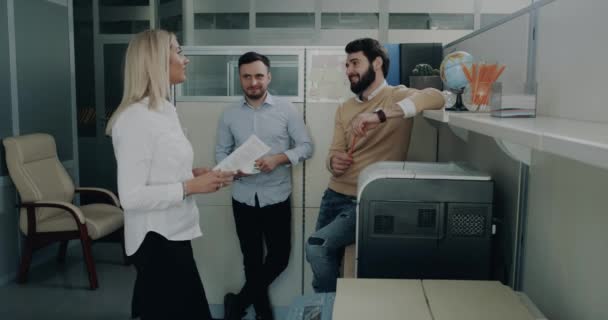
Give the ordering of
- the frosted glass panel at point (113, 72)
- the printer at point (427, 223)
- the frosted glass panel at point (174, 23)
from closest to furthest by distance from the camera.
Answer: the printer at point (427, 223) < the frosted glass panel at point (113, 72) < the frosted glass panel at point (174, 23)

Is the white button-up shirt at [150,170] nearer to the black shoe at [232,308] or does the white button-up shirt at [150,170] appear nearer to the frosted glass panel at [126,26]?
the black shoe at [232,308]

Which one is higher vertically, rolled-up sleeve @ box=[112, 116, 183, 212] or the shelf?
the shelf

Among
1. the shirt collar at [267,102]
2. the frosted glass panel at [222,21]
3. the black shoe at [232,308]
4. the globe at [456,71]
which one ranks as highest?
the frosted glass panel at [222,21]

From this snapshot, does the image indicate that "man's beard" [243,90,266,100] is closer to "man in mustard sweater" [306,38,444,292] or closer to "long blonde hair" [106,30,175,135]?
"man in mustard sweater" [306,38,444,292]

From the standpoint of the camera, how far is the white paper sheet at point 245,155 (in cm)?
252

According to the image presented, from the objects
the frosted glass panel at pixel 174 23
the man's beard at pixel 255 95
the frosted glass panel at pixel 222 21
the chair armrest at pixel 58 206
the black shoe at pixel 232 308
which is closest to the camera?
the man's beard at pixel 255 95

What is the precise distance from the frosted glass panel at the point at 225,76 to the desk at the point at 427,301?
1.86 metres

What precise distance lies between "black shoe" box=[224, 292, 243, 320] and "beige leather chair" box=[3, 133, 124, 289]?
1121 mm

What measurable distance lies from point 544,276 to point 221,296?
7.01 ft

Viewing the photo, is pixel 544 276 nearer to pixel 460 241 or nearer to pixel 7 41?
pixel 460 241

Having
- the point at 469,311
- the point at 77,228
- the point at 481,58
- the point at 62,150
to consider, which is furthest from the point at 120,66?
the point at 469,311

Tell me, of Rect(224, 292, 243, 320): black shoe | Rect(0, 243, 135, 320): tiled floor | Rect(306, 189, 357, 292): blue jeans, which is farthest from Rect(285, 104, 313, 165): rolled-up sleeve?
Rect(0, 243, 135, 320): tiled floor

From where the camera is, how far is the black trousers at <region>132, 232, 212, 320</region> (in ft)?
6.10

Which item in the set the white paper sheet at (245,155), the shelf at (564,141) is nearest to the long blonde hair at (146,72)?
the white paper sheet at (245,155)
